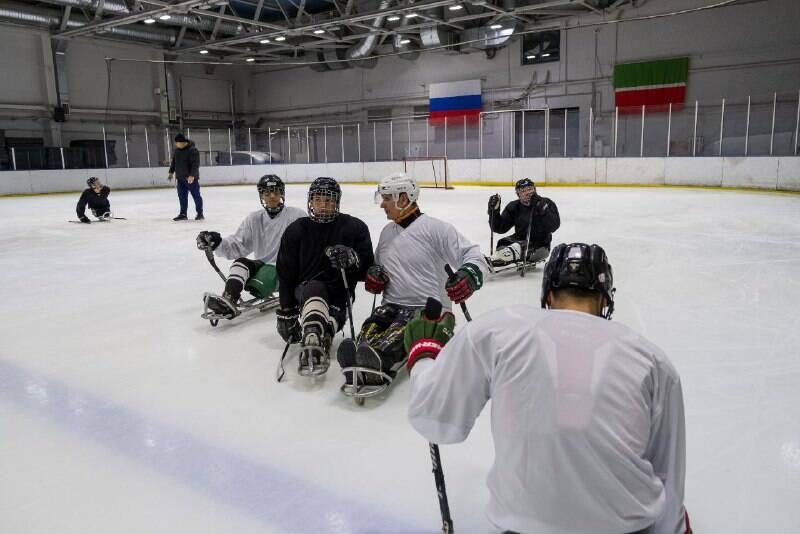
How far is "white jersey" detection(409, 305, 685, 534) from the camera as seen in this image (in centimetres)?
112

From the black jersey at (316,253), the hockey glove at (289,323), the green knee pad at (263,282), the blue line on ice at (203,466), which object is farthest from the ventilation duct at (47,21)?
the blue line on ice at (203,466)

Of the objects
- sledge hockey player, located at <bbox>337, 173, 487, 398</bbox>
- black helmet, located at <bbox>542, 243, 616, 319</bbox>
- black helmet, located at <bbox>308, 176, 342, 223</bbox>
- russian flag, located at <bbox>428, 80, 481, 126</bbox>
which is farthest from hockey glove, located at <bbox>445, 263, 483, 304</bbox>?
russian flag, located at <bbox>428, 80, 481, 126</bbox>

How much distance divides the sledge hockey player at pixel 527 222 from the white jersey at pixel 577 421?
14.2ft

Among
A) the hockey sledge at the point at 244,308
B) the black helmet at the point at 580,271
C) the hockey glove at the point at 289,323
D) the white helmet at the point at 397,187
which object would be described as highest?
the white helmet at the point at 397,187

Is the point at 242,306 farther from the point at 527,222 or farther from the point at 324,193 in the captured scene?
the point at 527,222

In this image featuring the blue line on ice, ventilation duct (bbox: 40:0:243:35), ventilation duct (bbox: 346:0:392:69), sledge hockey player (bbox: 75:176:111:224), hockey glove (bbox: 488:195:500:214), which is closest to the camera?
the blue line on ice

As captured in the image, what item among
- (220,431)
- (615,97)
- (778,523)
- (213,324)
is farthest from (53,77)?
(778,523)

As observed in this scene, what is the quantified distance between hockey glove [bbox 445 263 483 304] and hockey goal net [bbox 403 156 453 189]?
15.7m

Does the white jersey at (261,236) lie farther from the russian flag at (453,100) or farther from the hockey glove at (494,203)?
the russian flag at (453,100)

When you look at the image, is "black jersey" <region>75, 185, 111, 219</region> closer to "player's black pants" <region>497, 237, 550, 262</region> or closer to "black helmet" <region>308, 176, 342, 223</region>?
"player's black pants" <region>497, 237, 550, 262</region>

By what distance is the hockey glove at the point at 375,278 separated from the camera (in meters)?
3.07

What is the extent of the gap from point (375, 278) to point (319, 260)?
0.46m

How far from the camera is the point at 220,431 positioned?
8.27 feet

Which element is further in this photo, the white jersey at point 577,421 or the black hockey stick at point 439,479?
the black hockey stick at point 439,479
